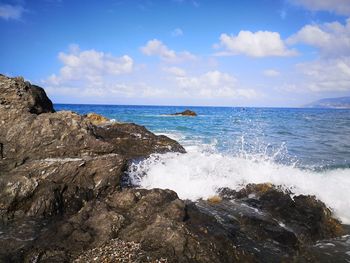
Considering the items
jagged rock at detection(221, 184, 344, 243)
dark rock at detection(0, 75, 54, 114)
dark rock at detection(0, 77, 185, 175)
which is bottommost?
jagged rock at detection(221, 184, 344, 243)

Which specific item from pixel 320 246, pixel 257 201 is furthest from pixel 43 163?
pixel 320 246

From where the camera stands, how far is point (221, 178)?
9922 mm

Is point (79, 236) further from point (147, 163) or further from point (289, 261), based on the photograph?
point (147, 163)

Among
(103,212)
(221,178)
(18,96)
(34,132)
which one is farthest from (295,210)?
(18,96)

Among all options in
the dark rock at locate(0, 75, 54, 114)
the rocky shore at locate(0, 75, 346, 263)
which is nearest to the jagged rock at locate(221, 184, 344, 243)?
the rocky shore at locate(0, 75, 346, 263)

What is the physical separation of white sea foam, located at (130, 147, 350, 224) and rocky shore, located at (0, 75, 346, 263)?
76 cm

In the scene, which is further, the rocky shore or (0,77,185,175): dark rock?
(0,77,185,175): dark rock

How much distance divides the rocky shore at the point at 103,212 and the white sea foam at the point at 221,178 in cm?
76

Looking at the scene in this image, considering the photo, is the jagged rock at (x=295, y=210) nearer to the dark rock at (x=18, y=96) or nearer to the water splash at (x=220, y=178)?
the water splash at (x=220, y=178)

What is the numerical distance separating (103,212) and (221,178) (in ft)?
15.7

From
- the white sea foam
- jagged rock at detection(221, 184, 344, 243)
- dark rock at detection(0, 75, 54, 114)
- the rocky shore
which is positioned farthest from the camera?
dark rock at detection(0, 75, 54, 114)

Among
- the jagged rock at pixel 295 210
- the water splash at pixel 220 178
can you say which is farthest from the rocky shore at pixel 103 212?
the water splash at pixel 220 178

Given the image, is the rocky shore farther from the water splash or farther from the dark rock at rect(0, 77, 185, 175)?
the water splash

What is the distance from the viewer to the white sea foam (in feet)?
31.0
